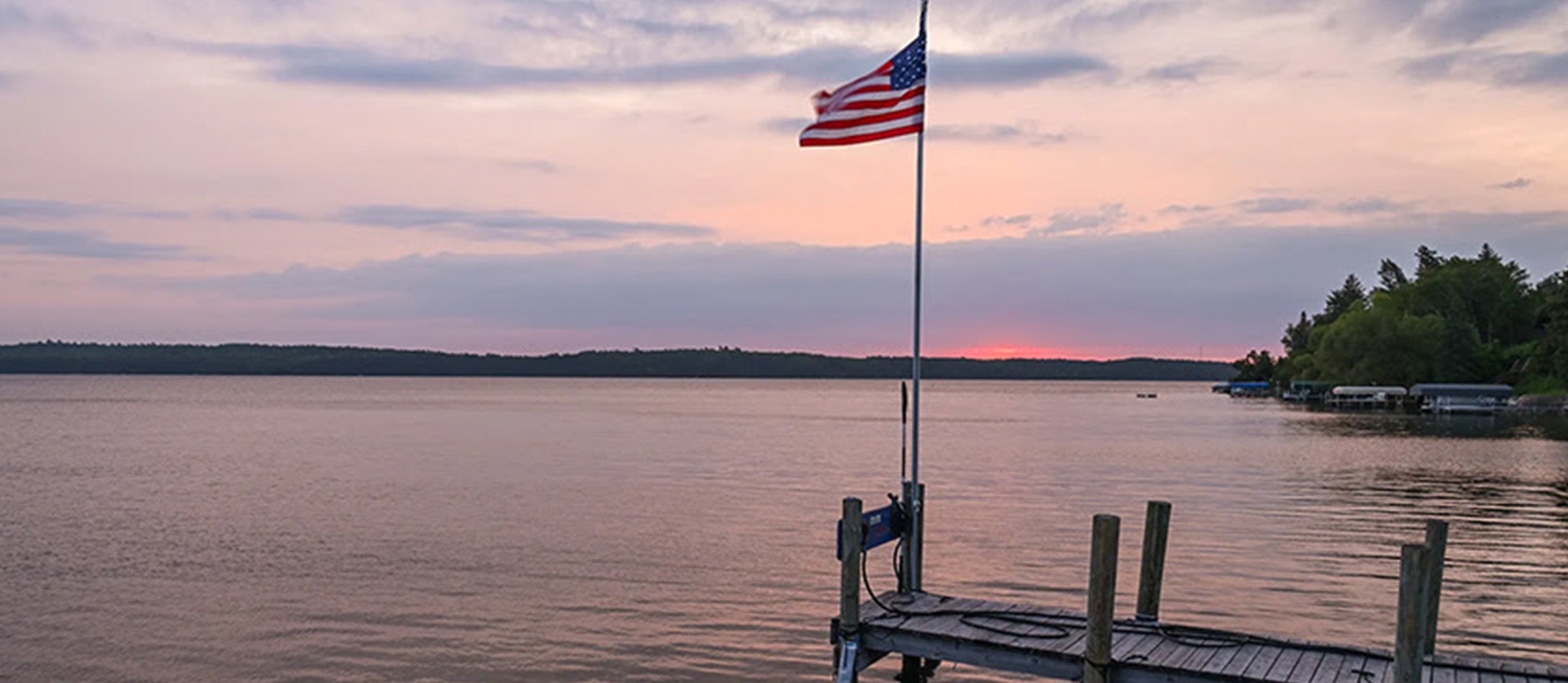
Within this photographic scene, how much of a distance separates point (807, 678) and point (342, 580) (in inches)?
478

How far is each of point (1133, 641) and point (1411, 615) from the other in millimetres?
3032

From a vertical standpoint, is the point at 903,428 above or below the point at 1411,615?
above

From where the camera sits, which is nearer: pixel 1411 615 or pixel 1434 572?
pixel 1411 615

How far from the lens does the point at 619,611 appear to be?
74.9 ft

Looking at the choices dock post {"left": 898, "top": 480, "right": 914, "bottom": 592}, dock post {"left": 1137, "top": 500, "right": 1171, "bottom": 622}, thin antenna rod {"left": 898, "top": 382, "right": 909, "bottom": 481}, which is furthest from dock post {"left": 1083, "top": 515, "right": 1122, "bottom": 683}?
thin antenna rod {"left": 898, "top": 382, "right": 909, "bottom": 481}

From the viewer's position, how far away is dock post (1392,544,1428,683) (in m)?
11.8

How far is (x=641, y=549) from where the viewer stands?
30.5 m

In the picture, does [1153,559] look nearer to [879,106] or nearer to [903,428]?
[903,428]

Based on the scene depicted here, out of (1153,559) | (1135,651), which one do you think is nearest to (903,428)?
(1153,559)

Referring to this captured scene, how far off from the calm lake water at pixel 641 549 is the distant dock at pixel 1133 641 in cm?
397

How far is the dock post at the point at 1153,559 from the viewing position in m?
15.2

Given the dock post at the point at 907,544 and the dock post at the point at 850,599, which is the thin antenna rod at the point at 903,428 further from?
the dock post at the point at 850,599

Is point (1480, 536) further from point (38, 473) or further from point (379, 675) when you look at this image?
point (38, 473)

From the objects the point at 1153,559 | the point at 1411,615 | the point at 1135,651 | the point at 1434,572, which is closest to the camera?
the point at 1411,615
